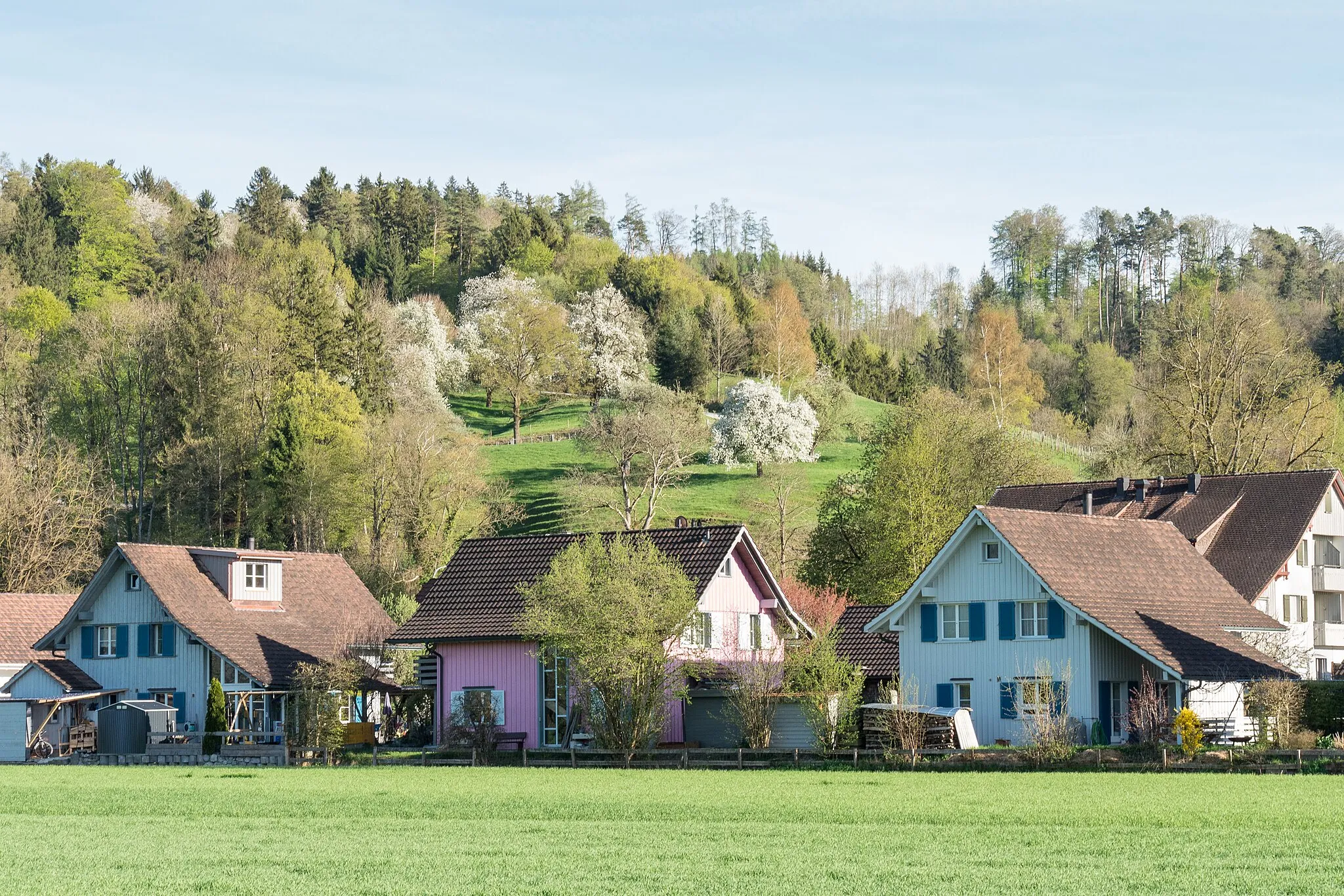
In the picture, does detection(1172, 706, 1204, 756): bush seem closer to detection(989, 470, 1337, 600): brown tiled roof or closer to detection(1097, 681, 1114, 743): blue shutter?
detection(1097, 681, 1114, 743): blue shutter

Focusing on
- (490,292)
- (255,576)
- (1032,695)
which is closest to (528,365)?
(490,292)

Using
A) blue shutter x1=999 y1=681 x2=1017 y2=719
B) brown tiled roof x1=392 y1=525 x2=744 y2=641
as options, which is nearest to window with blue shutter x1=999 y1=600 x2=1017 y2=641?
blue shutter x1=999 y1=681 x2=1017 y2=719

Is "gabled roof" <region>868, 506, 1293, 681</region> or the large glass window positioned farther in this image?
the large glass window

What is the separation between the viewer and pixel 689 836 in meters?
22.9

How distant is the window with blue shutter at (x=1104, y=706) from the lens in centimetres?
4344

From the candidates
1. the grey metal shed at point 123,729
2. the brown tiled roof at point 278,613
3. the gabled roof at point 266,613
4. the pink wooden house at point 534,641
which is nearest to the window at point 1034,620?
the pink wooden house at point 534,641

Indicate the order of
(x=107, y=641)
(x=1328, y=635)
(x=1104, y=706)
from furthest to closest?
(x=1328, y=635) < (x=107, y=641) < (x=1104, y=706)

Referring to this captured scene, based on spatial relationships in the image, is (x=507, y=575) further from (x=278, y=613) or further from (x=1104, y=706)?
(x=1104, y=706)

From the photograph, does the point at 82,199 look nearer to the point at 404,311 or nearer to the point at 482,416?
the point at 404,311

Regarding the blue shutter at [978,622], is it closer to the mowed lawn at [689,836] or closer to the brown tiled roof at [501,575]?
the brown tiled roof at [501,575]

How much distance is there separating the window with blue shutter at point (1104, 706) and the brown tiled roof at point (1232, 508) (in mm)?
11874

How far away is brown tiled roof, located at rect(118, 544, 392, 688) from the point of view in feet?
172

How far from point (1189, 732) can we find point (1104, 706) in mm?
5806

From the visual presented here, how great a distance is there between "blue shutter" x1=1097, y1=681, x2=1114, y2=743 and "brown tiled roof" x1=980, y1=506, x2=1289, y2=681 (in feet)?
5.42
